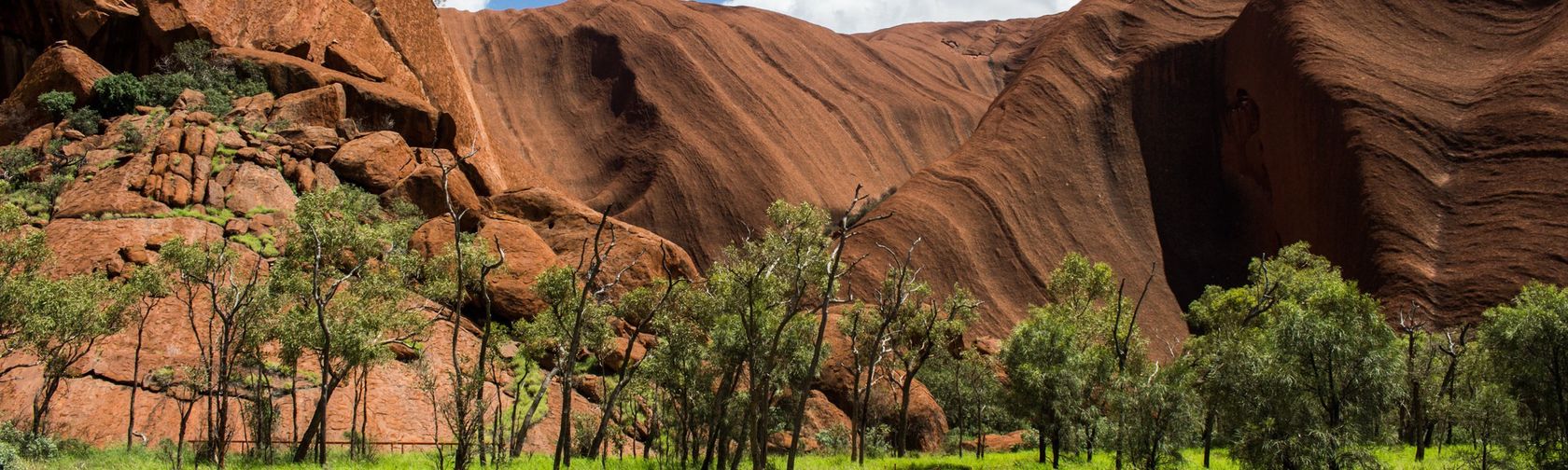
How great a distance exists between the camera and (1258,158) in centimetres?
6912

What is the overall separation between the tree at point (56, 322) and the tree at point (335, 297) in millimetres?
4195

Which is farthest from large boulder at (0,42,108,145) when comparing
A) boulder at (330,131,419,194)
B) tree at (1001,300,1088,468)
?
tree at (1001,300,1088,468)

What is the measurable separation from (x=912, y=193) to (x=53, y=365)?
5063 cm

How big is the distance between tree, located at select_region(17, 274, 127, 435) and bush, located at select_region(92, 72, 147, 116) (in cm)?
2169

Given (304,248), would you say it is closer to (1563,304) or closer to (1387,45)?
(1563,304)

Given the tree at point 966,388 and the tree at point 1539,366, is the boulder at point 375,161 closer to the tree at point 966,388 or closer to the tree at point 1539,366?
the tree at point 966,388

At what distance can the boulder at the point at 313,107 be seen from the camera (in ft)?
144

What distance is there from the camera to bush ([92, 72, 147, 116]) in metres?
42.9

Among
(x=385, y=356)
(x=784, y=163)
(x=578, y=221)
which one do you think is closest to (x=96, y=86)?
(x=578, y=221)

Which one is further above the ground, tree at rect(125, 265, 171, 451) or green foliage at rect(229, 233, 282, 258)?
green foliage at rect(229, 233, 282, 258)

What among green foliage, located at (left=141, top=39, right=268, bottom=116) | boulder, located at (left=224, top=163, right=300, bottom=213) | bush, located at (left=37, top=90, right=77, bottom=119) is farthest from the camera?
green foliage, located at (left=141, top=39, right=268, bottom=116)

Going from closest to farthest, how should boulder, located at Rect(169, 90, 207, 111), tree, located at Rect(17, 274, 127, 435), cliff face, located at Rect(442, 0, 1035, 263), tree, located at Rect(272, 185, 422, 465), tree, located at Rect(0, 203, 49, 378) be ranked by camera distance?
tree, located at Rect(272, 185, 422, 465) < tree, located at Rect(0, 203, 49, 378) < tree, located at Rect(17, 274, 127, 435) < boulder, located at Rect(169, 90, 207, 111) < cliff face, located at Rect(442, 0, 1035, 263)

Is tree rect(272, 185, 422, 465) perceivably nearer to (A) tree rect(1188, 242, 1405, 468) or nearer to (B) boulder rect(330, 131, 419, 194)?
(B) boulder rect(330, 131, 419, 194)

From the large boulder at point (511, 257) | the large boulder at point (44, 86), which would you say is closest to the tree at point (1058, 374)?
the large boulder at point (511, 257)
